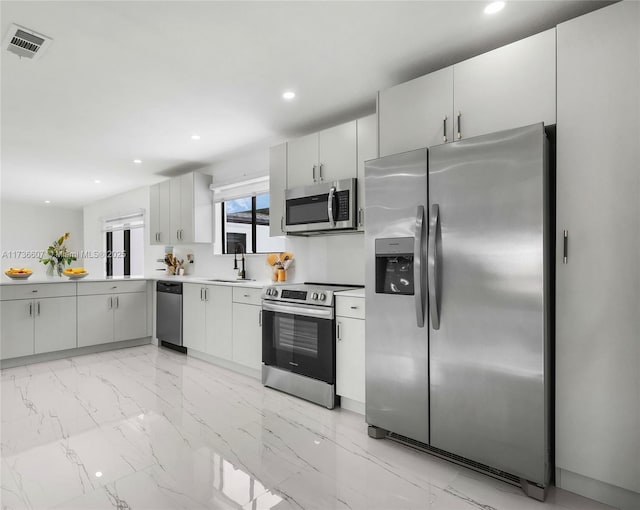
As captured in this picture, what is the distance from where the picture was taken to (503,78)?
2.05 m

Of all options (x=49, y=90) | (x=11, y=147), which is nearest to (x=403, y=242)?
(x=49, y=90)

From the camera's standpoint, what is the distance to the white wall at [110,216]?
6476mm

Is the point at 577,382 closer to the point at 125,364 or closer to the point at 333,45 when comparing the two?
the point at 333,45

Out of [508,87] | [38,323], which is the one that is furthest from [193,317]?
[508,87]

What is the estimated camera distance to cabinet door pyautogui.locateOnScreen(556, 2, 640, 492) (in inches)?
66.4

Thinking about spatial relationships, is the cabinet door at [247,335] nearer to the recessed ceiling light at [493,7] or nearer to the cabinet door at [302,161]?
the cabinet door at [302,161]

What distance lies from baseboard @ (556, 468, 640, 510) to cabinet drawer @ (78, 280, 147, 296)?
487 cm

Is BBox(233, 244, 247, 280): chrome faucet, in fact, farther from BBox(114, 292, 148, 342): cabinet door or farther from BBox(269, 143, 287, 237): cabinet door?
BBox(114, 292, 148, 342): cabinet door

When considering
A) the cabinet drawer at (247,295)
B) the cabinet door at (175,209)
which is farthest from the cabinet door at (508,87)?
the cabinet door at (175,209)

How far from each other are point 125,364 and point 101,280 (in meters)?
1.24

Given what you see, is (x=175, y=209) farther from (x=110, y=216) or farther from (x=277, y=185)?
(x=110, y=216)

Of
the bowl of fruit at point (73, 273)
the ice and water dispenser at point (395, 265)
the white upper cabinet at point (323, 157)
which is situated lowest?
the bowl of fruit at point (73, 273)

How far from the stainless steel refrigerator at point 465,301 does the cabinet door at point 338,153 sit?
2.41 ft

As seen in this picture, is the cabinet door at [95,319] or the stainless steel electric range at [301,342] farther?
the cabinet door at [95,319]
